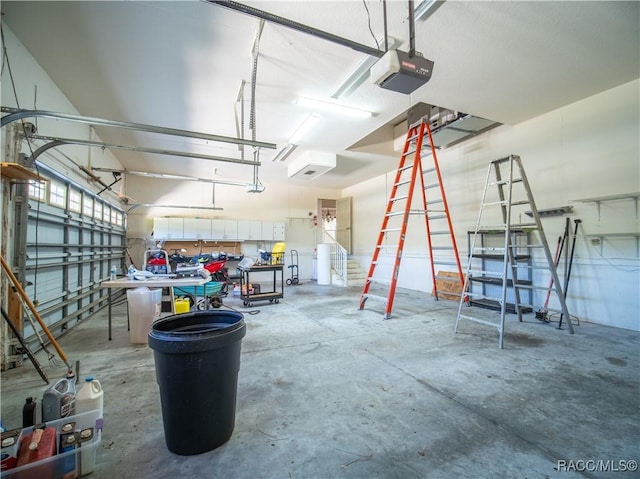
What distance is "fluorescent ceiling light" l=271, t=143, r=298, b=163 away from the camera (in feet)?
18.1

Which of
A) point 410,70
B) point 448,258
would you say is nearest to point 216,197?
point 448,258

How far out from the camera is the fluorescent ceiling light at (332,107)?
3.90m

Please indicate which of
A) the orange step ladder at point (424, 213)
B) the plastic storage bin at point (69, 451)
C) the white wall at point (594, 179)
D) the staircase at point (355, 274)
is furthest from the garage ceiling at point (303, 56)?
the staircase at point (355, 274)

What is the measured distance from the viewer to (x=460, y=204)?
5758mm

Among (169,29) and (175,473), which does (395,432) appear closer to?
(175,473)

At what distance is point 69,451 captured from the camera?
118cm

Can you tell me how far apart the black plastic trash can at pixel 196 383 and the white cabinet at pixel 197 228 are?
685 cm

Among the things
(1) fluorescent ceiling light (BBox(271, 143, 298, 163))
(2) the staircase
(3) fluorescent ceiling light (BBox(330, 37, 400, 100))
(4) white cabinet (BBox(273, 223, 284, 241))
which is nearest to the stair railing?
(2) the staircase

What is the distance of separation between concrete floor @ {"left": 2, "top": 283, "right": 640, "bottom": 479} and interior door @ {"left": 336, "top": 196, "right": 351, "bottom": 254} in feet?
20.1

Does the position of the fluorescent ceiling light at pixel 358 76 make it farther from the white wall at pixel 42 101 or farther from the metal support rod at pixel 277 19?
the white wall at pixel 42 101

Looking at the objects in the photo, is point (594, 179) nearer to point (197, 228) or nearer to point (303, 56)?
point (303, 56)

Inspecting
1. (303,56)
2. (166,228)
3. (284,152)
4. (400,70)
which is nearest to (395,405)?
(400,70)

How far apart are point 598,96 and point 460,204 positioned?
98.7 inches

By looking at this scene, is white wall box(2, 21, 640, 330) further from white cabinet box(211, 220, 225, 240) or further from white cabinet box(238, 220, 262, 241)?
white cabinet box(238, 220, 262, 241)
